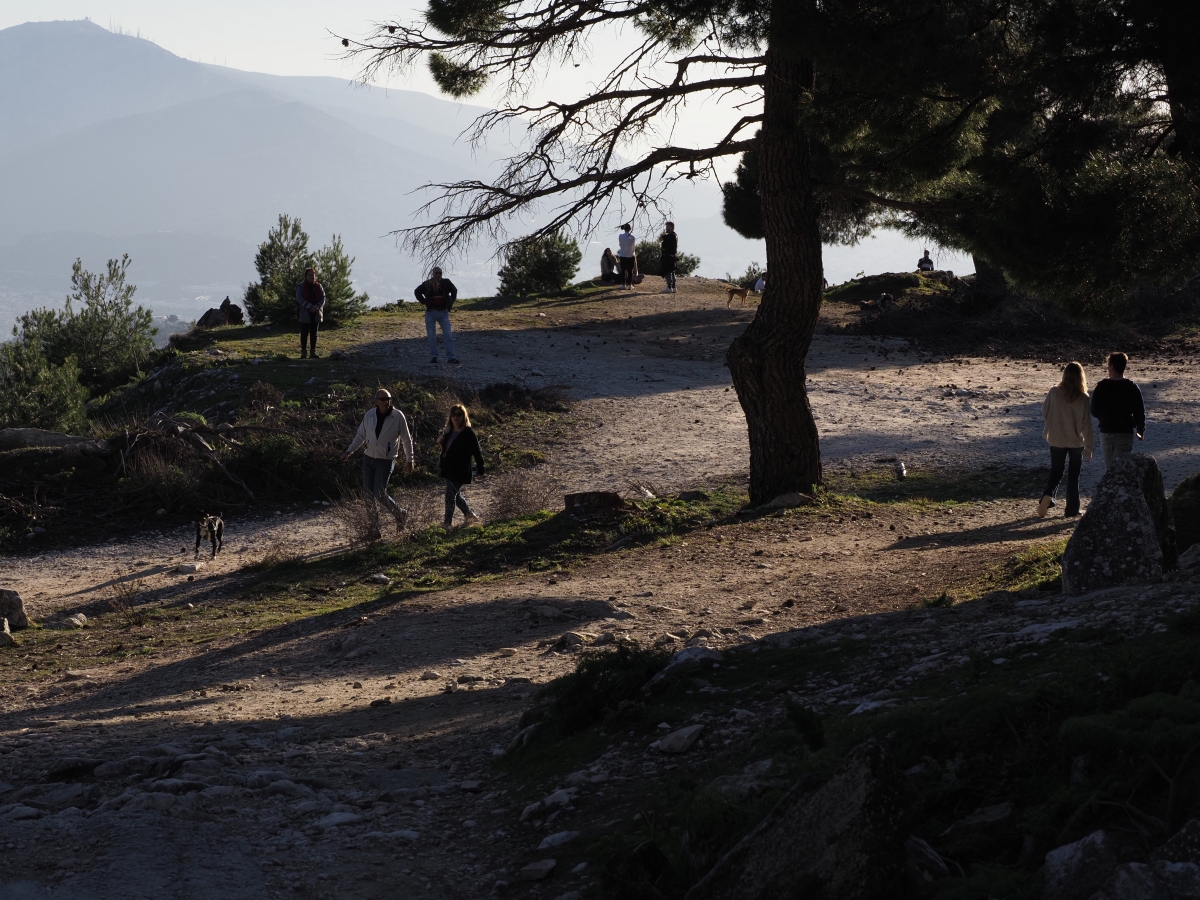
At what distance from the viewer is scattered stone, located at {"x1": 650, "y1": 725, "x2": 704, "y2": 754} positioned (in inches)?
186

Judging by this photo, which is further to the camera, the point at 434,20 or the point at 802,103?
the point at 434,20

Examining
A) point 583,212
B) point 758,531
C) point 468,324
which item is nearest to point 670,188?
point 583,212

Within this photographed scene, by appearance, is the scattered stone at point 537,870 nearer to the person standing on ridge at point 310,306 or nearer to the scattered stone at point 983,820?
the scattered stone at point 983,820

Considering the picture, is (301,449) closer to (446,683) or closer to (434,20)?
(434,20)

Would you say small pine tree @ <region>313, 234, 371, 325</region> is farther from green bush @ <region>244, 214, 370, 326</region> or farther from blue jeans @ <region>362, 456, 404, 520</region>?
blue jeans @ <region>362, 456, 404, 520</region>

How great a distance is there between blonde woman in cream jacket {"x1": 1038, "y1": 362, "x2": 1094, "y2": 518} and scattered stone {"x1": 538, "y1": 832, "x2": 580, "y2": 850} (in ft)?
28.6

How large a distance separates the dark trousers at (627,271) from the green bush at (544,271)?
4.18ft

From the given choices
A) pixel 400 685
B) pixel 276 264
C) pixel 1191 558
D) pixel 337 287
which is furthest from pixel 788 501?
pixel 276 264

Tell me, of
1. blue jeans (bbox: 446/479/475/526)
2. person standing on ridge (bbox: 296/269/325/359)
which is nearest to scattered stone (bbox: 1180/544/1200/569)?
blue jeans (bbox: 446/479/475/526)

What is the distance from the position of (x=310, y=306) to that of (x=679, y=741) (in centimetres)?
1646

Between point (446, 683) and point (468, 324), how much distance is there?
19.3 m

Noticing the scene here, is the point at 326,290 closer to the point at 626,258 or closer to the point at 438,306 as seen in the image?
the point at 438,306

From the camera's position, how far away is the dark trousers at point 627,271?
31.3 meters

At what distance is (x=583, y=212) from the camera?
11.8 meters
